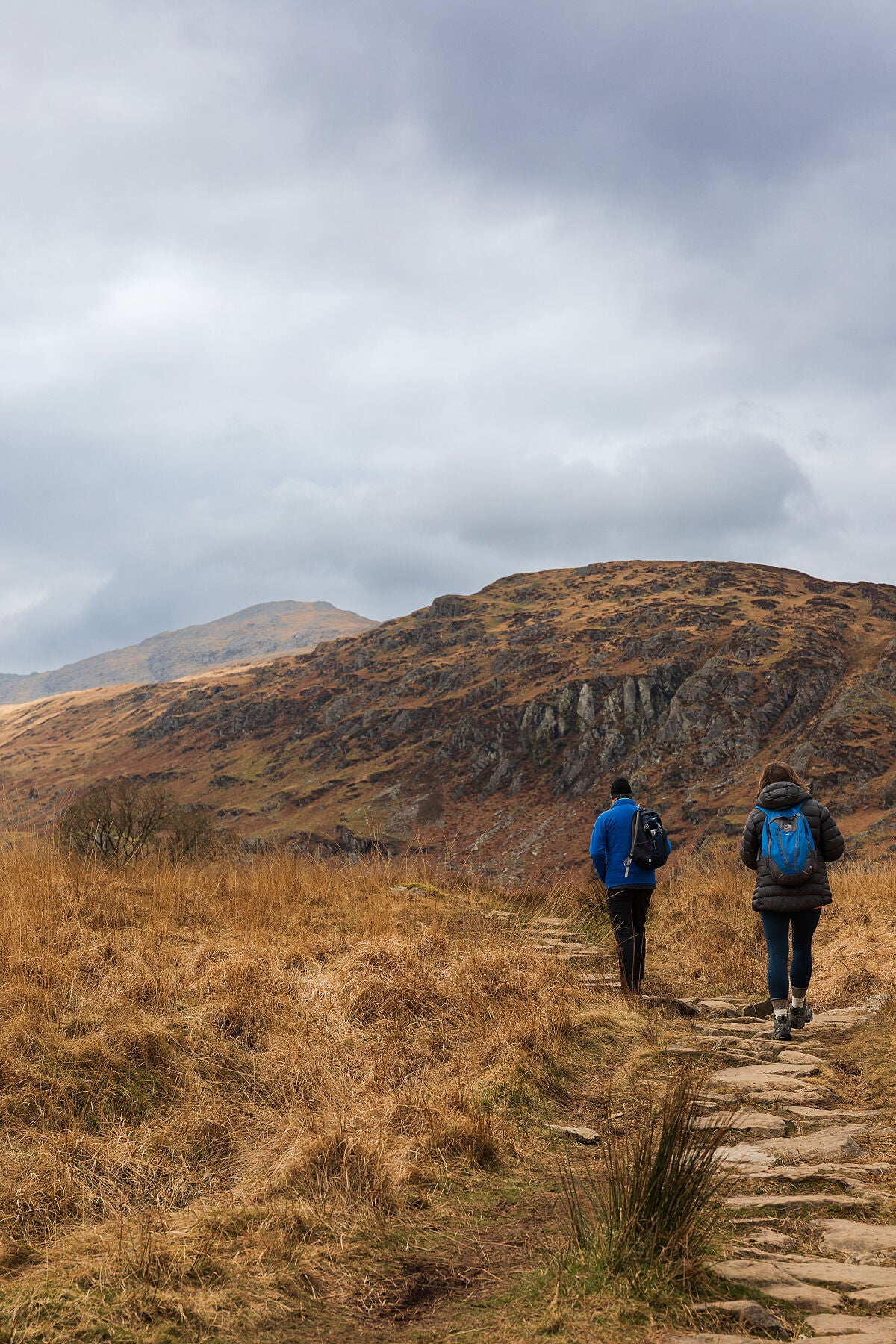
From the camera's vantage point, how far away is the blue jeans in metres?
6.64

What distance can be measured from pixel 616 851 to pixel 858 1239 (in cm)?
509

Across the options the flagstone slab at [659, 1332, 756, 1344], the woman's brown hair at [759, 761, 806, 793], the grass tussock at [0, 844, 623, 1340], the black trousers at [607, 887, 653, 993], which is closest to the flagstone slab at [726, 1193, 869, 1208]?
the flagstone slab at [659, 1332, 756, 1344]

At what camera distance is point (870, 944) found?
28.7ft

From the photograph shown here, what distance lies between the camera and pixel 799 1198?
341 centimetres

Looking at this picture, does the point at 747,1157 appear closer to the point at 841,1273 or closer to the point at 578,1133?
the point at 578,1133

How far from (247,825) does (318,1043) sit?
69.8 m

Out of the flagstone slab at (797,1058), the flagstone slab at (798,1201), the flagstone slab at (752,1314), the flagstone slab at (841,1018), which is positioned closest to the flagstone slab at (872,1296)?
the flagstone slab at (752,1314)

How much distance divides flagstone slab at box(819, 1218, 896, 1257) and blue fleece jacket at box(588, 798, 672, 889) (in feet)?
15.6

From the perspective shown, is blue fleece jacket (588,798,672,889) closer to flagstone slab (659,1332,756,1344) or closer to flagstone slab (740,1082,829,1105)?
flagstone slab (740,1082,829,1105)

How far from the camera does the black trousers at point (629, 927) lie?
7.83m

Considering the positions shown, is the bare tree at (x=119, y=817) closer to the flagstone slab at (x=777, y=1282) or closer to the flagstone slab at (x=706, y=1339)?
the flagstone slab at (x=777, y=1282)

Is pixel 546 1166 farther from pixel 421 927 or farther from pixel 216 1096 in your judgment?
pixel 421 927

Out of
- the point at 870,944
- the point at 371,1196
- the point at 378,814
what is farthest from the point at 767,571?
the point at 371,1196

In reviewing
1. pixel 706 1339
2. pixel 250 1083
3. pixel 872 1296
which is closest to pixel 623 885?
pixel 250 1083
